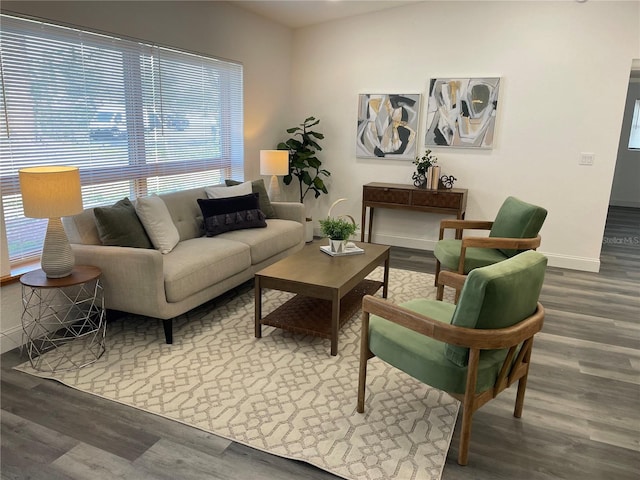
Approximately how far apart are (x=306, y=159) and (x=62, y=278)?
11.6 ft

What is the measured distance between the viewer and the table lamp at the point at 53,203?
2.59 meters

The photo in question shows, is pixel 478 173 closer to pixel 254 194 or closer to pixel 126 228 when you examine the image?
pixel 254 194

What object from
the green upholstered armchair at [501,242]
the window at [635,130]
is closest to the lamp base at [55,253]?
the green upholstered armchair at [501,242]

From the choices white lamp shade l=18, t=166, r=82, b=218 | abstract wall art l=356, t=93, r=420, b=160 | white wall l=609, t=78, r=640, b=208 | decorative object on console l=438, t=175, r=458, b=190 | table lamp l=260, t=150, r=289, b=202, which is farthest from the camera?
white wall l=609, t=78, r=640, b=208

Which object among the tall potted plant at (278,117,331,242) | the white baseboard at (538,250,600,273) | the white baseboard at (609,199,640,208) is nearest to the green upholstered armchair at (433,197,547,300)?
the white baseboard at (538,250,600,273)

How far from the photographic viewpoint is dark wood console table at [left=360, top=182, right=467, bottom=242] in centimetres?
503

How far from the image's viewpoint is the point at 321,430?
89.2 inches

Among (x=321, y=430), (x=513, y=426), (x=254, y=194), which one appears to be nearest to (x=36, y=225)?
(x=254, y=194)

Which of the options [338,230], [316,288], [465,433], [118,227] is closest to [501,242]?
[338,230]

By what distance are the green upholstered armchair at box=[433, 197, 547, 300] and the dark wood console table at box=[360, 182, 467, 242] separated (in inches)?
42.6

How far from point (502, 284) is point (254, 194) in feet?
9.79

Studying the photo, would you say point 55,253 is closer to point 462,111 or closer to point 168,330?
point 168,330

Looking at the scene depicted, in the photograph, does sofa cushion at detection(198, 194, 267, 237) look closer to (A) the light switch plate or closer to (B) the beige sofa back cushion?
(B) the beige sofa back cushion

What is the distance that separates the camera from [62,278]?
2758 millimetres
